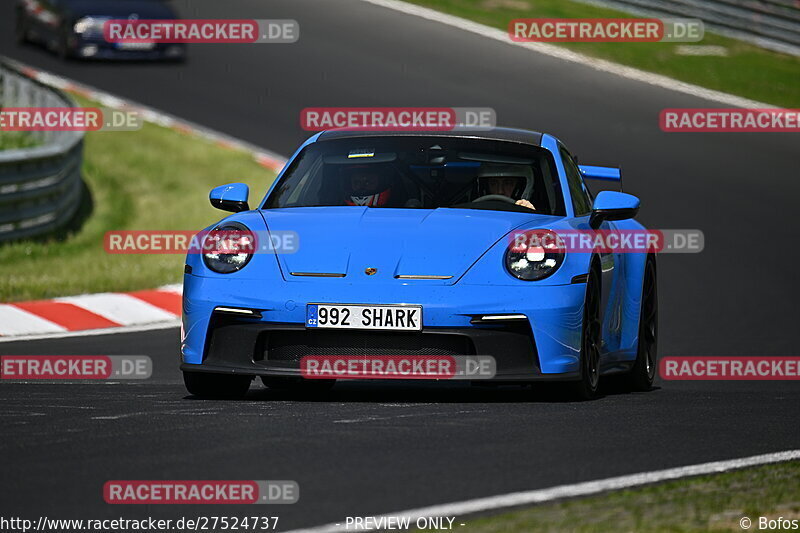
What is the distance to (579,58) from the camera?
25.7 meters

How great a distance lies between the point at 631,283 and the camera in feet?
30.3

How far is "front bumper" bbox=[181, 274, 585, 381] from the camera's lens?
752cm

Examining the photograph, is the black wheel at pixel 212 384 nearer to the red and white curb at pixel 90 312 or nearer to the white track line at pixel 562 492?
the white track line at pixel 562 492

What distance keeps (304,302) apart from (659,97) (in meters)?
16.9

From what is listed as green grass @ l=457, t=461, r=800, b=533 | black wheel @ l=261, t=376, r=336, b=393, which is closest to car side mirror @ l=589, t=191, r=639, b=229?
black wheel @ l=261, t=376, r=336, b=393

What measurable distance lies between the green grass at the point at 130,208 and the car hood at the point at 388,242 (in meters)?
6.00

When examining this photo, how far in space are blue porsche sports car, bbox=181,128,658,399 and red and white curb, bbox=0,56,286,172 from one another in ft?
37.6

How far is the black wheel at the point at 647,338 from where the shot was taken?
9500 mm

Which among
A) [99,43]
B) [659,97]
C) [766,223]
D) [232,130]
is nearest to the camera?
[766,223]

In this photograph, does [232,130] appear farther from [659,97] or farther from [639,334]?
[639,334]

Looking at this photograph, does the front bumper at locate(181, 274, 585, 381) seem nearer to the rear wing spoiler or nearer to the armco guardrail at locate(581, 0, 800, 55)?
the rear wing spoiler

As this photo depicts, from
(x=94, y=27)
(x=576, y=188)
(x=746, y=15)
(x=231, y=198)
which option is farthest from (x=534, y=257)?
(x=746, y=15)

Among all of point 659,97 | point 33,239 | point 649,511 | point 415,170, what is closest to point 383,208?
point 415,170

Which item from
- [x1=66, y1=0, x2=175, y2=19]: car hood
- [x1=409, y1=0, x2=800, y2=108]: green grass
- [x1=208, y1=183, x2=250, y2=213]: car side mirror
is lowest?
[x1=409, y1=0, x2=800, y2=108]: green grass
